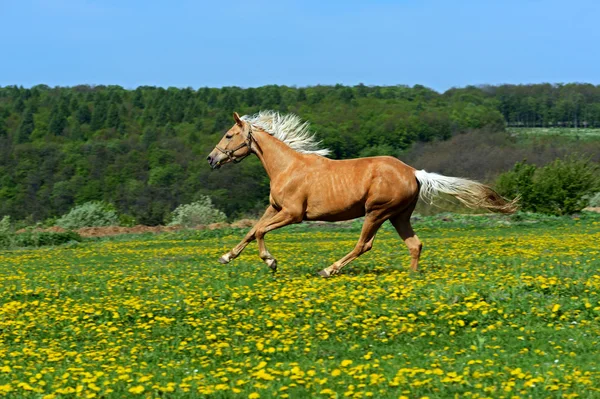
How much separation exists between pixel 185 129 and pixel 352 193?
78810 mm

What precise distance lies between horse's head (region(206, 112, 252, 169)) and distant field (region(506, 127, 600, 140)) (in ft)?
281

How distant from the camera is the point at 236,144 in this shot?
15.3 metres

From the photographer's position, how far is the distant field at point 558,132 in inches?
4012

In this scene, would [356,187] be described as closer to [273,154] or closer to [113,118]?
[273,154]

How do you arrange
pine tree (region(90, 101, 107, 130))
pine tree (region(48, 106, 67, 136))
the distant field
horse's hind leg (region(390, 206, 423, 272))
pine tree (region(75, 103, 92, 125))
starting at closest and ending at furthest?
horse's hind leg (region(390, 206, 423, 272))
pine tree (region(48, 106, 67, 136))
pine tree (region(90, 101, 107, 130))
pine tree (region(75, 103, 92, 125))
the distant field

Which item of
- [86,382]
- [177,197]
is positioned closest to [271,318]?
[86,382]

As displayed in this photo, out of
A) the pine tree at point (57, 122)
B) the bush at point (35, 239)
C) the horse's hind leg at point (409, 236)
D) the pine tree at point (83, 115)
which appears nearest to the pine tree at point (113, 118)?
the pine tree at point (83, 115)

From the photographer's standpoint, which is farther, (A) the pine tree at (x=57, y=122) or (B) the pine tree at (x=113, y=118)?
(B) the pine tree at (x=113, y=118)

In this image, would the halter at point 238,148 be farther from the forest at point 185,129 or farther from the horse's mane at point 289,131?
the forest at point 185,129

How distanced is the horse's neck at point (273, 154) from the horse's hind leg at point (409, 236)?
1.99 m

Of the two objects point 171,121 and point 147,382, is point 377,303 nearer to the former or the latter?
point 147,382

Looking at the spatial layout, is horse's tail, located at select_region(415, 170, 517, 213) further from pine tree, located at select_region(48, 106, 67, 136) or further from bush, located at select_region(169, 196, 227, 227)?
pine tree, located at select_region(48, 106, 67, 136)

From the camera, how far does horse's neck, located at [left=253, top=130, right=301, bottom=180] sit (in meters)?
14.5

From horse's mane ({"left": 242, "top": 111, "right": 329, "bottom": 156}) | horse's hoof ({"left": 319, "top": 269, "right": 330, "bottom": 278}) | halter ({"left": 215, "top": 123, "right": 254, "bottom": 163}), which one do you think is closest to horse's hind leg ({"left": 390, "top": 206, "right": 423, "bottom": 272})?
horse's hoof ({"left": 319, "top": 269, "right": 330, "bottom": 278})
